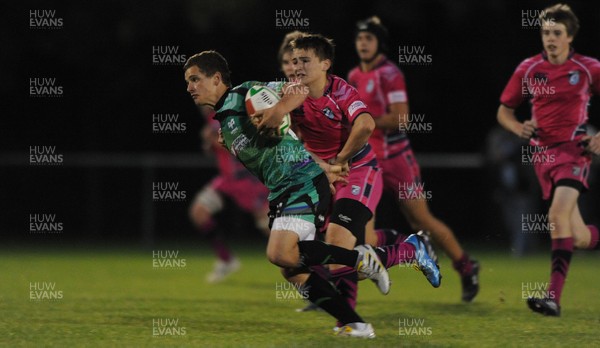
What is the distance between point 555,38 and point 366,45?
1751 millimetres

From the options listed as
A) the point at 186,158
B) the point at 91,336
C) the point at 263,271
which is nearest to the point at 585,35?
the point at 186,158

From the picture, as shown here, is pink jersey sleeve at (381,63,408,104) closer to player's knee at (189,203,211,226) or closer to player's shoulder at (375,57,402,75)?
player's shoulder at (375,57,402,75)

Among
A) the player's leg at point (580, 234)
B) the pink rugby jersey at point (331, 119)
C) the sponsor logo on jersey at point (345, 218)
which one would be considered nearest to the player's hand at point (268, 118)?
the pink rugby jersey at point (331, 119)

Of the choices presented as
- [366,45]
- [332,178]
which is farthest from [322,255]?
[366,45]

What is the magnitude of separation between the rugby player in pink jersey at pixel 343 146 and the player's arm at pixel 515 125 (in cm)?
142

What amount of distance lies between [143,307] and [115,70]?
38.0 feet

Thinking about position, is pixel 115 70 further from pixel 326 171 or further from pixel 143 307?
pixel 326 171

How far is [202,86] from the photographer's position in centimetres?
755

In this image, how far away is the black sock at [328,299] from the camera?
24.1 ft

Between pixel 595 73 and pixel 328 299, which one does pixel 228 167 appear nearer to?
pixel 595 73

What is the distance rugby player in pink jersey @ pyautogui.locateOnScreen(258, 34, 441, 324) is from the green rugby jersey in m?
0.48

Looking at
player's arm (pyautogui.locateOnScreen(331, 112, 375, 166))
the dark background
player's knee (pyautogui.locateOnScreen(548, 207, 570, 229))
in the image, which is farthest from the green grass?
the dark background

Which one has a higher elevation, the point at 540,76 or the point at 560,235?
the point at 540,76

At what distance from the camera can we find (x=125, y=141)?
21.6 meters
